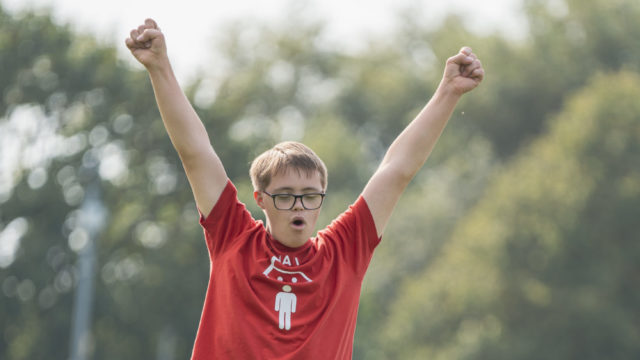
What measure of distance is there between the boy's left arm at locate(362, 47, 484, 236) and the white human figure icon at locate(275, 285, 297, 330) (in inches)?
23.4

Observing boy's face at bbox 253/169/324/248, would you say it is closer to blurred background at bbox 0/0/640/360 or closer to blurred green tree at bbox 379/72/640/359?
blurred background at bbox 0/0/640/360

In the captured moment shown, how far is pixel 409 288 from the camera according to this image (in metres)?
39.3

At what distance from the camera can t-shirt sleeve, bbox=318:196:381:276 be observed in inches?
187

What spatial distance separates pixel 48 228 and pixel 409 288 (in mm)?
15780

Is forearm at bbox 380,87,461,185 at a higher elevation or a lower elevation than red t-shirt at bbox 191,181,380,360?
higher

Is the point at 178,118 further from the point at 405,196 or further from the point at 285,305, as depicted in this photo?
the point at 405,196

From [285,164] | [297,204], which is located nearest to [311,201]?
[297,204]

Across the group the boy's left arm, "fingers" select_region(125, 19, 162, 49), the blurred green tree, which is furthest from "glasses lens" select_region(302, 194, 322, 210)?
the blurred green tree

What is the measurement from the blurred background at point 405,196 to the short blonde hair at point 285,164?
72.2 feet

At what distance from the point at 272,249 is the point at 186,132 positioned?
668 millimetres

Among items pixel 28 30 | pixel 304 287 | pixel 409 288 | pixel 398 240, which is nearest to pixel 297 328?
pixel 304 287

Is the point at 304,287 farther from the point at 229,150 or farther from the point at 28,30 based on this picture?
the point at 229,150

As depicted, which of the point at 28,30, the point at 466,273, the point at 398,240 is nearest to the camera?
the point at 28,30

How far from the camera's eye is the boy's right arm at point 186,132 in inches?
180
